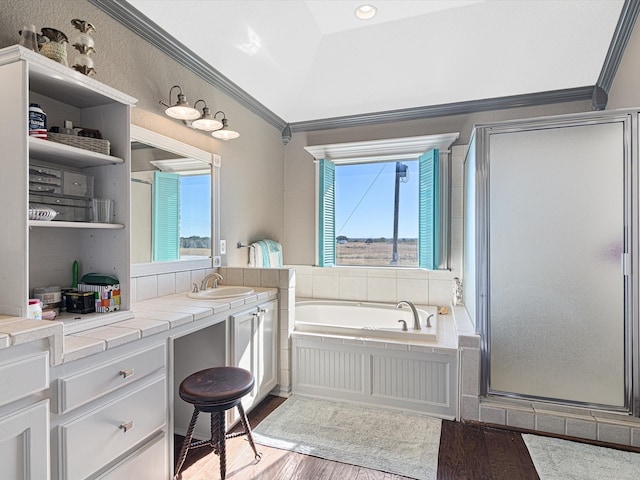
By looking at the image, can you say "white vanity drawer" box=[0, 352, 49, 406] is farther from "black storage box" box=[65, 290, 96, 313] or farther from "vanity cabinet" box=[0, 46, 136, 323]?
"black storage box" box=[65, 290, 96, 313]

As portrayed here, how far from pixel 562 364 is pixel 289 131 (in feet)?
10.7

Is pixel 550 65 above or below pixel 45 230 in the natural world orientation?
above

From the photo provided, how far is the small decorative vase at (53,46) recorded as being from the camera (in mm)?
1437

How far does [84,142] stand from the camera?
1580 mm

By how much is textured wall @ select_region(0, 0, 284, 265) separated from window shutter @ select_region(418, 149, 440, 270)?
1.55 metres

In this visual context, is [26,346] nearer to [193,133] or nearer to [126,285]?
[126,285]

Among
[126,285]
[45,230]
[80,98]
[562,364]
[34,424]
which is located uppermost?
[80,98]

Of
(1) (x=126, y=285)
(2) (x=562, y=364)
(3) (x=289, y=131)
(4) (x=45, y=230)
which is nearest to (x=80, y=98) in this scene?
(4) (x=45, y=230)

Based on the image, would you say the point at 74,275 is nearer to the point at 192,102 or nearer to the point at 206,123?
the point at 206,123

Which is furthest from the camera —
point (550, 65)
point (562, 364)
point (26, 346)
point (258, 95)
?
point (258, 95)

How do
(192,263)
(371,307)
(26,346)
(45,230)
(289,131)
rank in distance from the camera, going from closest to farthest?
(26,346) < (45,230) < (192,263) < (371,307) < (289,131)

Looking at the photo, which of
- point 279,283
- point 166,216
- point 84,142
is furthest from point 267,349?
point 84,142

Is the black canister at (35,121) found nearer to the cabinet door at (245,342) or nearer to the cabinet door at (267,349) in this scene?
the cabinet door at (245,342)

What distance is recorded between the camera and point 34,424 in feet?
3.52
